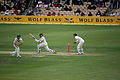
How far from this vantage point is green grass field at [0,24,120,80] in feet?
79.6

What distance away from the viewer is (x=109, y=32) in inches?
1796

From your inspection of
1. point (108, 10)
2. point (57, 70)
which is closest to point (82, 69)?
point (57, 70)

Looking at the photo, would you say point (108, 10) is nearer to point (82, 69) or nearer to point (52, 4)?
point (52, 4)

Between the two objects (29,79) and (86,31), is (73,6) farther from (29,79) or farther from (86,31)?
(29,79)

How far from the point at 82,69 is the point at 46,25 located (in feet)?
86.0

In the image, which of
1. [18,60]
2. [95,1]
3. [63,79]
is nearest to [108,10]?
[95,1]

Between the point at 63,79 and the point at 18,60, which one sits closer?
the point at 63,79

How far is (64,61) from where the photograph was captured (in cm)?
2873

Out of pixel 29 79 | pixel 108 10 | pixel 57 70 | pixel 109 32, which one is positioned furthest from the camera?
pixel 108 10

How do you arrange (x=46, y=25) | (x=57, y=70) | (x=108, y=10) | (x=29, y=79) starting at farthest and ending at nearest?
(x=108, y=10)
(x=46, y=25)
(x=57, y=70)
(x=29, y=79)

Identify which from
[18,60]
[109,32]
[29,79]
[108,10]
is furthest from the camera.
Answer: [108,10]

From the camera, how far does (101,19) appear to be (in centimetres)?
5312

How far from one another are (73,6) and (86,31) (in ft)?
36.0

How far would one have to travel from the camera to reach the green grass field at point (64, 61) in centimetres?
2427
